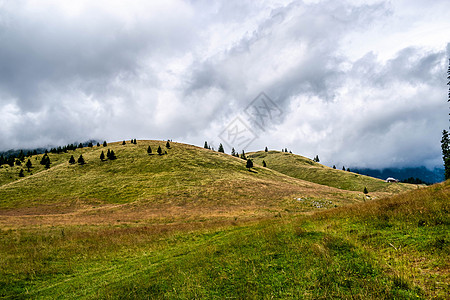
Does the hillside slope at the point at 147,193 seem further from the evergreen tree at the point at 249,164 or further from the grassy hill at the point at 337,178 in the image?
the grassy hill at the point at 337,178

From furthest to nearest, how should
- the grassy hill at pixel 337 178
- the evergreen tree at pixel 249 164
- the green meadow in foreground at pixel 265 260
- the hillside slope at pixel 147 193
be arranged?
the grassy hill at pixel 337 178
the evergreen tree at pixel 249 164
the hillside slope at pixel 147 193
the green meadow in foreground at pixel 265 260

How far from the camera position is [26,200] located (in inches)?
2050

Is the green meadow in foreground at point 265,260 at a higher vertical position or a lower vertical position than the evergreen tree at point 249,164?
lower

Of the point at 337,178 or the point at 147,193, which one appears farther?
the point at 337,178

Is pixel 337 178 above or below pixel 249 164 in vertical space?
below

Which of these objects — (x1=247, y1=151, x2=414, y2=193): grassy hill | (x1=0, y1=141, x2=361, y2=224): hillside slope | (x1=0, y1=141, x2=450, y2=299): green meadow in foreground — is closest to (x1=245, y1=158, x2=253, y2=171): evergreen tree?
(x1=0, y1=141, x2=361, y2=224): hillside slope

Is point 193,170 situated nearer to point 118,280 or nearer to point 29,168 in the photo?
point 118,280

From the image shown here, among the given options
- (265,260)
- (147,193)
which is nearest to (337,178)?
(147,193)

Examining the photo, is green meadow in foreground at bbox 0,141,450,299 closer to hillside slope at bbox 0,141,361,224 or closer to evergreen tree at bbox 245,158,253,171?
hillside slope at bbox 0,141,361,224

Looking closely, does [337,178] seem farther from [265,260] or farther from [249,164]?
[265,260]

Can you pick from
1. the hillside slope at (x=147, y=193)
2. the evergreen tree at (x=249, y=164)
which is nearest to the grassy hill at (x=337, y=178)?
the evergreen tree at (x=249, y=164)

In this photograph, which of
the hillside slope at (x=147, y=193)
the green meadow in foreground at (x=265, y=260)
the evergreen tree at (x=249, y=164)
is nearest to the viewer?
the green meadow in foreground at (x=265, y=260)

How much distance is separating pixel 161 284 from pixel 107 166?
261 ft

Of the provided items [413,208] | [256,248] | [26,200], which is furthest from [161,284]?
[26,200]
